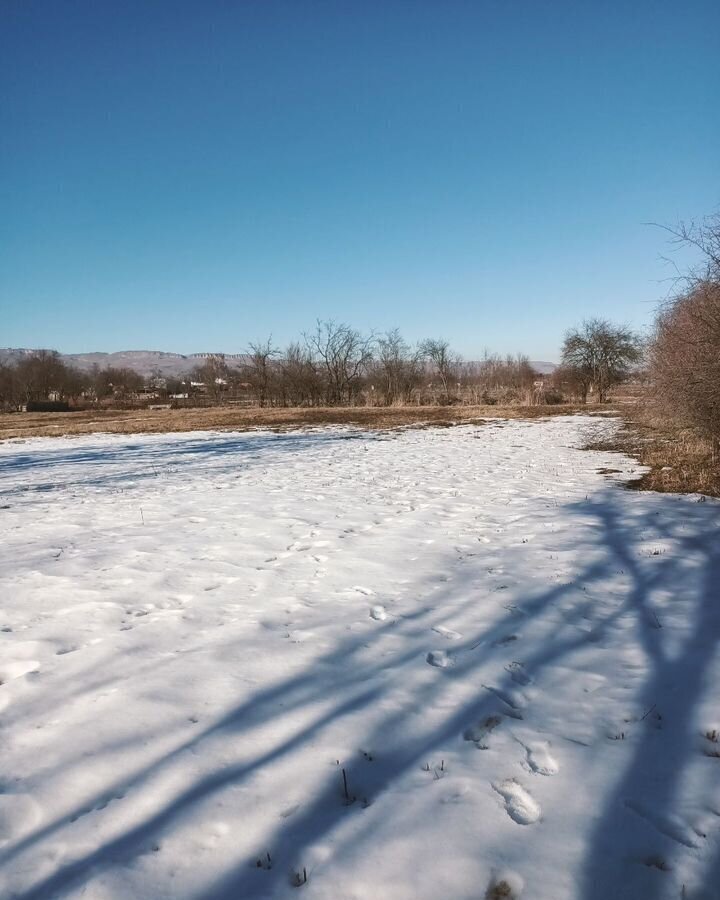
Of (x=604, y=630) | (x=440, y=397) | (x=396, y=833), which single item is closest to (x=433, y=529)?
(x=604, y=630)

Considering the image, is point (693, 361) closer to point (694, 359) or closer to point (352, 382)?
point (694, 359)

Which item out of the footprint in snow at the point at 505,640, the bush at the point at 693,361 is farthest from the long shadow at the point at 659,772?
the bush at the point at 693,361

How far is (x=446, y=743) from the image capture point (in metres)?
2.45

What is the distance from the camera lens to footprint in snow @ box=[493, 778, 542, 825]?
78.4 inches

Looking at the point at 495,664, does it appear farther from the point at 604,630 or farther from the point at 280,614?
the point at 280,614

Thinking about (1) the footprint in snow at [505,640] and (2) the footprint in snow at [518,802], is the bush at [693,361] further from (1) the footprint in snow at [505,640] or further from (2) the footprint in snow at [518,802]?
(2) the footprint in snow at [518,802]

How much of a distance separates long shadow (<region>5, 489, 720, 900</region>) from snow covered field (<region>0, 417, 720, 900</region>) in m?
0.01

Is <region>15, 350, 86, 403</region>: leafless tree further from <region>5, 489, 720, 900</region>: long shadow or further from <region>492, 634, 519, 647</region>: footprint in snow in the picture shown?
<region>492, 634, 519, 647</region>: footprint in snow

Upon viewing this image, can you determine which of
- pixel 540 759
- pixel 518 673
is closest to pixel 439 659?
pixel 518 673

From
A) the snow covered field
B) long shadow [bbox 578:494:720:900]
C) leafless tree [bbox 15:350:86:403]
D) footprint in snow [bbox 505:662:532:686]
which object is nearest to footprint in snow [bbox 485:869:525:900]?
the snow covered field

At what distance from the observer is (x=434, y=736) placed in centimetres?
250

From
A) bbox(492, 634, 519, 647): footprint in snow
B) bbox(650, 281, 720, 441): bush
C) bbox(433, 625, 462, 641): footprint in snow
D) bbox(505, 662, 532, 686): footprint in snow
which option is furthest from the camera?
bbox(650, 281, 720, 441): bush

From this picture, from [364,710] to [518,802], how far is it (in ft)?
3.01

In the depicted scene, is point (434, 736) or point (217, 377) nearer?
point (434, 736)
